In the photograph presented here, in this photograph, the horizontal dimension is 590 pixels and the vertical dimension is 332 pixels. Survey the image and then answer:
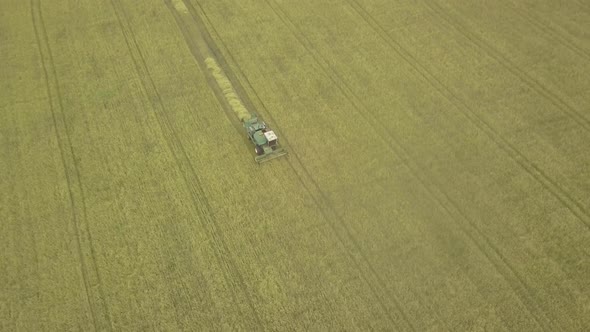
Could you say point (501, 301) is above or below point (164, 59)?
below

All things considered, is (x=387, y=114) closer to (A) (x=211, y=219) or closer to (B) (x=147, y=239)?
(A) (x=211, y=219)

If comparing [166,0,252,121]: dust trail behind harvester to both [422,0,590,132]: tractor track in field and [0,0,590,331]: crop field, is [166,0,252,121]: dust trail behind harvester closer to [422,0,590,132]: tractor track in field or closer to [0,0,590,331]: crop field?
[0,0,590,331]: crop field

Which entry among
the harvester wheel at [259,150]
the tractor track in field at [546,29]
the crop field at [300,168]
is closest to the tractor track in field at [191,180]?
the crop field at [300,168]

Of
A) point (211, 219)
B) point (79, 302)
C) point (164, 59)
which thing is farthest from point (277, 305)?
point (164, 59)

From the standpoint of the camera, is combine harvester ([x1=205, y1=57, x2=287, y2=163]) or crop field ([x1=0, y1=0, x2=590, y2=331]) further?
combine harvester ([x1=205, y1=57, x2=287, y2=163])

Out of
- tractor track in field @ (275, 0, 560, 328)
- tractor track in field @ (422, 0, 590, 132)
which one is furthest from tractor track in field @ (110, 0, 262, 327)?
tractor track in field @ (422, 0, 590, 132)

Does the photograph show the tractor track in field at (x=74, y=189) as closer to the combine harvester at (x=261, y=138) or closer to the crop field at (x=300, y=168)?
the crop field at (x=300, y=168)

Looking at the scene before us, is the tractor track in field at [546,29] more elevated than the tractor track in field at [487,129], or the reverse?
the tractor track in field at [546,29]
